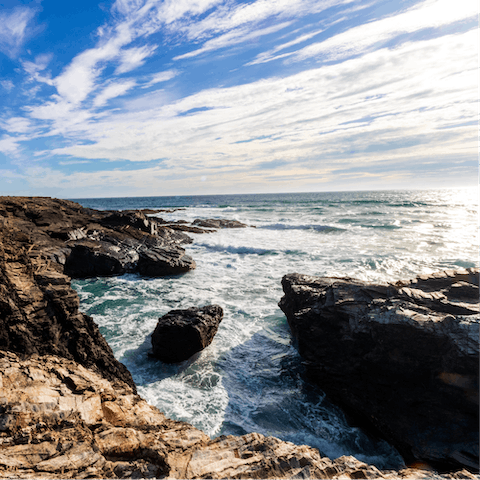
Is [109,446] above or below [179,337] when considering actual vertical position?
above

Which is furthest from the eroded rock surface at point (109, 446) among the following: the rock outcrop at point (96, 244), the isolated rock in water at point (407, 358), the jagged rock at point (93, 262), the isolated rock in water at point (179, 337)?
the jagged rock at point (93, 262)

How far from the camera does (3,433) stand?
2799 millimetres

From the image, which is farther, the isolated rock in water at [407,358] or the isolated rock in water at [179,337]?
the isolated rock in water at [179,337]

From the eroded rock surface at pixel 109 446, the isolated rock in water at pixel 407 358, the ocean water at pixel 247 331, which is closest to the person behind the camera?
the eroded rock surface at pixel 109 446

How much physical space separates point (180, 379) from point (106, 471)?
16.1ft

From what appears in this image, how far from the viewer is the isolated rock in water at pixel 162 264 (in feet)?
51.4

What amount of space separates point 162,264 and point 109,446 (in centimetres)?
1308

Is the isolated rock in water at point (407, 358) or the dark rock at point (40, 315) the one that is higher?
the dark rock at point (40, 315)

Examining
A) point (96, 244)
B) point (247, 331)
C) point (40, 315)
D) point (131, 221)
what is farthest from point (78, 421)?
point (131, 221)

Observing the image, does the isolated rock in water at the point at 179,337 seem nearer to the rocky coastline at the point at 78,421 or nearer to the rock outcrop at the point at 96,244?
the rocky coastline at the point at 78,421

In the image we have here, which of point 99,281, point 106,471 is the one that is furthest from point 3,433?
point 99,281

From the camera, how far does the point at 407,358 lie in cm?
563

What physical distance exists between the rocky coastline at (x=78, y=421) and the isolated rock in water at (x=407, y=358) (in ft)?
1.58

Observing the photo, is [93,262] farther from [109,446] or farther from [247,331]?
[109,446]
